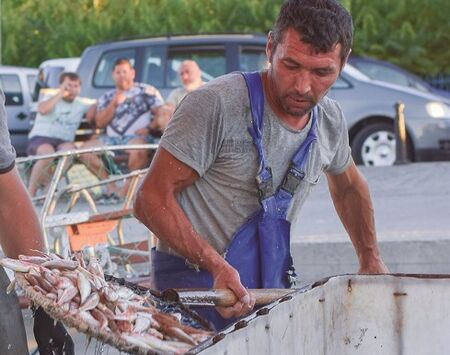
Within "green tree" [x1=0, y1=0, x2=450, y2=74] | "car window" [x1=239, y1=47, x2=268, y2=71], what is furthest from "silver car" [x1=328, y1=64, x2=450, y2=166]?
"green tree" [x1=0, y1=0, x2=450, y2=74]

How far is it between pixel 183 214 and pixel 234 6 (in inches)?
815

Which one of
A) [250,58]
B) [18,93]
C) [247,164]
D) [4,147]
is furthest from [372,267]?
[18,93]

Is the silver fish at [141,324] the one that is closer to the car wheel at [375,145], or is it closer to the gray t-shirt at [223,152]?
the gray t-shirt at [223,152]

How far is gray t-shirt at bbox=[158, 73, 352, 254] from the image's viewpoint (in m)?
4.11

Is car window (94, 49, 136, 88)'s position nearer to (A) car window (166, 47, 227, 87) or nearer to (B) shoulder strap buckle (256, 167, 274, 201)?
(A) car window (166, 47, 227, 87)

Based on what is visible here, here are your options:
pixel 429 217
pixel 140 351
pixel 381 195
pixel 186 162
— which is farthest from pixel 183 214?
pixel 381 195

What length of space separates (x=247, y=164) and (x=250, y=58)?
37.2 ft

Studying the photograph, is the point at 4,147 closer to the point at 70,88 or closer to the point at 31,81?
the point at 70,88

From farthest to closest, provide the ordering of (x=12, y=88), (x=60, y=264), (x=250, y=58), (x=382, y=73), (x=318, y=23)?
1. (x=12, y=88)
2. (x=382, y=73)
3. (x=250, y=58)
4. (x=318, y=23)
5. (x=60, y=264)

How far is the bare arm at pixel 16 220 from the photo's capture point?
12.9 ft

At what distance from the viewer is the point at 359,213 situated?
16.0 ft

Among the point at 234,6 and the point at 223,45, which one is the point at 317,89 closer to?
the point at 223,45

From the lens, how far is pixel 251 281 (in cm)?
434

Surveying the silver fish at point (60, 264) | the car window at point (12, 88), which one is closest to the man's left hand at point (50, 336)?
the silver fish at point (60, 264)
